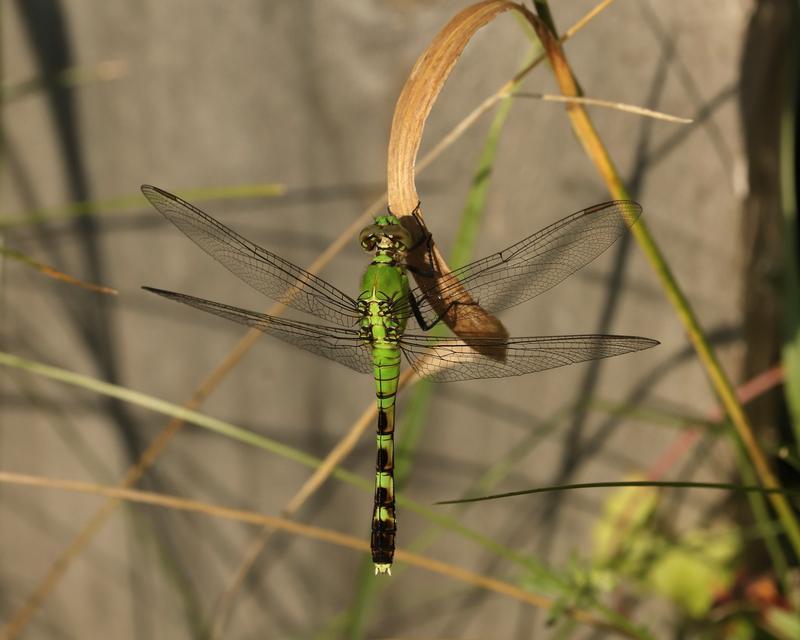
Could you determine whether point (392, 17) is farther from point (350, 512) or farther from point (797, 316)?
point (350, 512)

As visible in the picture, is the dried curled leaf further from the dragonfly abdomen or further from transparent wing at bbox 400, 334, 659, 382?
the dragonfly abdomen

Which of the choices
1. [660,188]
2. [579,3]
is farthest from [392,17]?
[660,188]

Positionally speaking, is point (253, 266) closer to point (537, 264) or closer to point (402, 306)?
point (402, 306)

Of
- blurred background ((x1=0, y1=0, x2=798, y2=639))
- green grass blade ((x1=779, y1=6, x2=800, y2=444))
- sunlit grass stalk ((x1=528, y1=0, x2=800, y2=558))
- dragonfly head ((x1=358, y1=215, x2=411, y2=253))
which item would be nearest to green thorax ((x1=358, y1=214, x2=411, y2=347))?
dragonfly head ((x1=358, y1=215, x2=411, y2=253))

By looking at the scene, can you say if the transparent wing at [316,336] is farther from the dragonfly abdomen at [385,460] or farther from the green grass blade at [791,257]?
the green grass blade at [791,257]

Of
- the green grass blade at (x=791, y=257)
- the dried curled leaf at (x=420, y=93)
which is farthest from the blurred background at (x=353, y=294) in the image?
the dried curled leaf at (x=420, y=93)

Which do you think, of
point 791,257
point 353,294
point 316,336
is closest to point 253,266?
point 316,336
